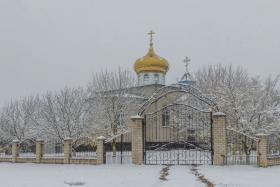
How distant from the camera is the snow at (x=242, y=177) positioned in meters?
12.9

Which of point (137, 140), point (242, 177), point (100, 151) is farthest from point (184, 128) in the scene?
point (242, 177)

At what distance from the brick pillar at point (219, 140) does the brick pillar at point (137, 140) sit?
3175 mm

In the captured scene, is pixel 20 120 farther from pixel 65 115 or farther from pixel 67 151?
pixel 67 151

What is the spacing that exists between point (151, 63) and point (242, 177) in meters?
31.4

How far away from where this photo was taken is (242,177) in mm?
14617

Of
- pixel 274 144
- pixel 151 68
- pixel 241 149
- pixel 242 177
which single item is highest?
pixel 151 68

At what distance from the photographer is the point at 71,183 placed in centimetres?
1326

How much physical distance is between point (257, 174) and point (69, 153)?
9635mm

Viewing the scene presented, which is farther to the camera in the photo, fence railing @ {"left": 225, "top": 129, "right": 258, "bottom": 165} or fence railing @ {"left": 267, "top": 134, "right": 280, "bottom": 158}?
fence railing @ {"left": 267, "top": 134, "right": 280, "bottom": 158}

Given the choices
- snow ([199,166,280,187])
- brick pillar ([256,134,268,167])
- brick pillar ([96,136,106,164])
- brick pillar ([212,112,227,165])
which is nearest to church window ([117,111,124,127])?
brick pillar ([96,136,106,164])

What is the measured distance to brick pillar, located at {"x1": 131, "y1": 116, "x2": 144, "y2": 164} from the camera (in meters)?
20.0

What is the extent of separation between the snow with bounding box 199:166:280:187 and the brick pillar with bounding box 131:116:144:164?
354 cm

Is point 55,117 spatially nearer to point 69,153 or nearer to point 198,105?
point 198,105

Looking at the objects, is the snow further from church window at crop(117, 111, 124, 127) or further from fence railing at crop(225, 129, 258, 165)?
church window at crop(117, 111, 124, 127)
